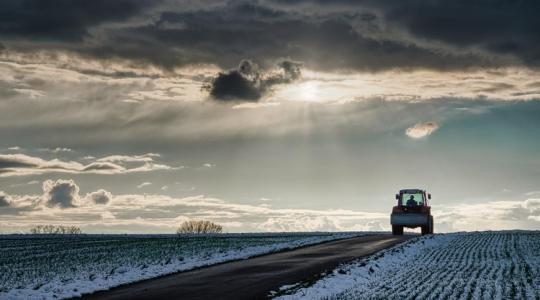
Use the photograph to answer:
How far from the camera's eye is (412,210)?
1895 inches

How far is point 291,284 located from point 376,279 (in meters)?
3.09

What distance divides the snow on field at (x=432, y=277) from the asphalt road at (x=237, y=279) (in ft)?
3.52

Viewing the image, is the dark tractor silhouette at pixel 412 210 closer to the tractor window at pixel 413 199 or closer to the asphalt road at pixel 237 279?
the tractor window at pixel 413 199

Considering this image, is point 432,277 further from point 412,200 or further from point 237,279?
point 412,200

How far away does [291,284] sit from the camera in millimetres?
21062

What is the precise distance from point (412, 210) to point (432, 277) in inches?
1013

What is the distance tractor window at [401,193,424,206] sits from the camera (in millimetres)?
47984

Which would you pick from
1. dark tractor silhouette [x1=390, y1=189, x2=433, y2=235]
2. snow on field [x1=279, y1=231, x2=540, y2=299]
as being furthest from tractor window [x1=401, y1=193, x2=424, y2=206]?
snow on field [x1=279, y1=231, x2=540, y2=299]

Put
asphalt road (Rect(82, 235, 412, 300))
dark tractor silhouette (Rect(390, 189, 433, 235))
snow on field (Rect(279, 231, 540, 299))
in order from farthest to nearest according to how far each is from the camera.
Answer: dark tractor silhouette (Rect(390, 189, 433, 235)), asphalt road (Rect(82, 235, 412, 300)), snow on field (Rect(279, 231, 540, 299))

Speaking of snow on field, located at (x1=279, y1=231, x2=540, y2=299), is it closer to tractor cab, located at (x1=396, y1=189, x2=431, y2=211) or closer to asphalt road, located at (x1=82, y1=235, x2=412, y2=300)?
asphalt road, located at (x1=82, y1=235, x2=412, y2=300)

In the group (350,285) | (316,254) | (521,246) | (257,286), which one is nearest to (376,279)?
(350,285)

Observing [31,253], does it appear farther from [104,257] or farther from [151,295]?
[151,295]

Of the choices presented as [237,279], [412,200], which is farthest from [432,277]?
[412,200]

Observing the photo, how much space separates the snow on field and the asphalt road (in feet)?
3.52
